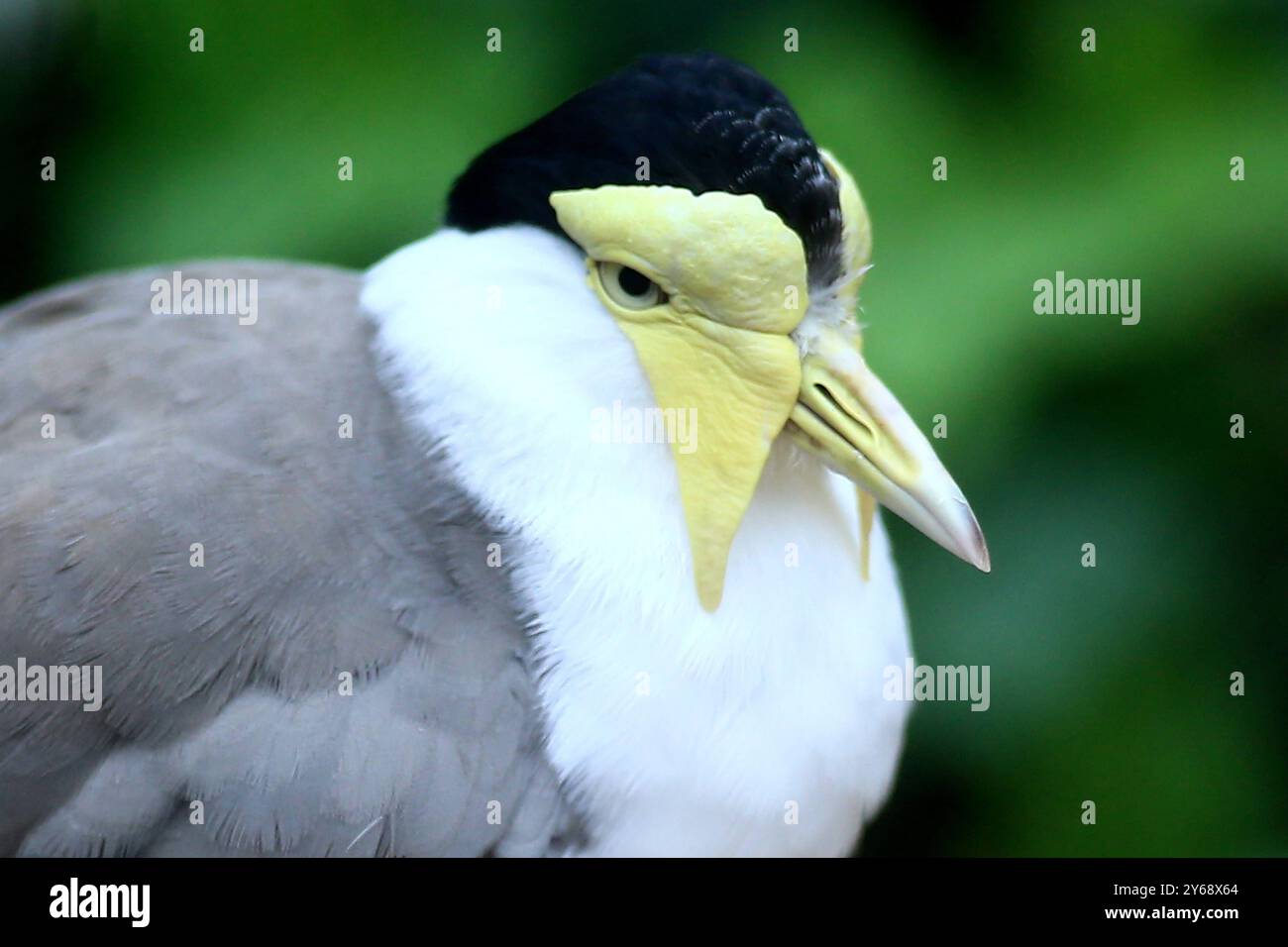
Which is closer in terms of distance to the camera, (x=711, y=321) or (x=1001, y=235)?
(x=711, y=321)

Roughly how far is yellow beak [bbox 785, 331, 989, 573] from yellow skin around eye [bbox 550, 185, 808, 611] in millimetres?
40

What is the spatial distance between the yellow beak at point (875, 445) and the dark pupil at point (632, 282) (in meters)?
0.22

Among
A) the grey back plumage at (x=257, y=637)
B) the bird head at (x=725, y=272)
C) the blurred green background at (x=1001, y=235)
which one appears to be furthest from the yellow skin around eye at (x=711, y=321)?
the blurred green background at (x=1001, y=235)

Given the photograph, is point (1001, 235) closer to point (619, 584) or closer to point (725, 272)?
point (725, 272)

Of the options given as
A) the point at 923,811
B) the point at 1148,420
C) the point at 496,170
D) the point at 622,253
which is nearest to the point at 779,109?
the point at 622,253

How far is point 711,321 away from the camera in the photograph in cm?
161

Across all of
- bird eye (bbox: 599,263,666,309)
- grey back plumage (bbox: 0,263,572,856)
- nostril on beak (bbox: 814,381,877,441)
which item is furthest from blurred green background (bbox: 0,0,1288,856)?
grey back plumage (bbox: 0,263,572,856)

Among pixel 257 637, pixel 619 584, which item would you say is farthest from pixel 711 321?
pixel 257 637

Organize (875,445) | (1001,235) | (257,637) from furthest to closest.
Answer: (1001,235), (875,445), (257,637)

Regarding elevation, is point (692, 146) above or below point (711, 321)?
above

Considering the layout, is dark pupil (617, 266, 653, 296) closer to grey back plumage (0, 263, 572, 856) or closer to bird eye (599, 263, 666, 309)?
bird eye (599, 263, 666, 309)

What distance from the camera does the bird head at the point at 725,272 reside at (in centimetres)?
156
